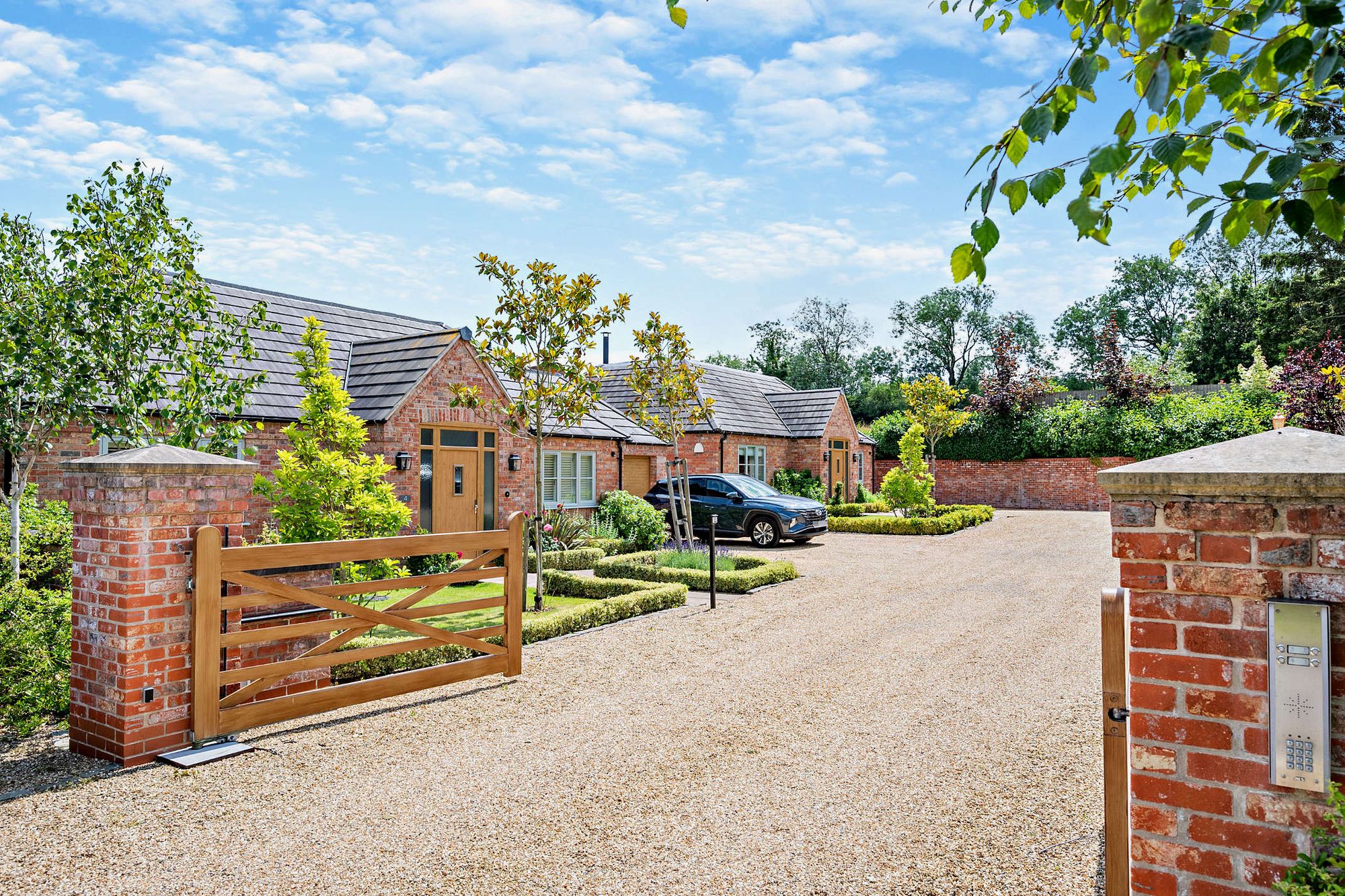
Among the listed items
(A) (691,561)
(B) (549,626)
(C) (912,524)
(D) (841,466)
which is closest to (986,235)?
(B) (549,626)

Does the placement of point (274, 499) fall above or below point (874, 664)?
above

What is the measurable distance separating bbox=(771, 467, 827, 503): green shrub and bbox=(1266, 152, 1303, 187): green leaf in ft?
86.1

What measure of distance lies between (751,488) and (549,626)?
38.2ft

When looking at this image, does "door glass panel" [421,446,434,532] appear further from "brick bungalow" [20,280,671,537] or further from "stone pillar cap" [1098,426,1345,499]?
"stone pillar cap" [1098,426,1345,499]

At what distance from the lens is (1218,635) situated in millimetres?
2490

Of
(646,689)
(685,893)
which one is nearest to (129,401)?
(646,689)

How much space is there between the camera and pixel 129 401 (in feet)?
27.1

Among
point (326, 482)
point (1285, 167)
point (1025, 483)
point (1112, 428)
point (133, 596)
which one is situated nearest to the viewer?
point (1285, 167)

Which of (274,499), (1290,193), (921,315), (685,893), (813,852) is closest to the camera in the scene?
(1290,193)

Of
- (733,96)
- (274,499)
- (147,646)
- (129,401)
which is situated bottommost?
(147,646)

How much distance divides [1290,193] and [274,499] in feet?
31.1

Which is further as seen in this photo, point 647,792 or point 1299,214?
point 647,792

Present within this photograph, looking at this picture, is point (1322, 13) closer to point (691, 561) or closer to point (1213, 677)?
point (1213, 677)

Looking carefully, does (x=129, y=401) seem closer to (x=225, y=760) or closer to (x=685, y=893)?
(x=225, y=760)
